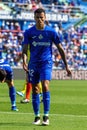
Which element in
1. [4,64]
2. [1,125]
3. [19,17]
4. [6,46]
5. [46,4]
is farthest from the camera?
[46,4]

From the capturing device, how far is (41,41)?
33.9 feet

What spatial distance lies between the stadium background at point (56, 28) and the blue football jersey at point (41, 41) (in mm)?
23380

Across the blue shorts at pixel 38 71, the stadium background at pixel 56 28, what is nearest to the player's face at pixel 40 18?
the blue shorts at pixel 38 71

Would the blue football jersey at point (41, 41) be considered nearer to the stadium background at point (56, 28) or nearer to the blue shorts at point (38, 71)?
the blue shorts at point (38, 71)

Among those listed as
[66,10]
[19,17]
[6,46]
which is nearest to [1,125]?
[6,46]

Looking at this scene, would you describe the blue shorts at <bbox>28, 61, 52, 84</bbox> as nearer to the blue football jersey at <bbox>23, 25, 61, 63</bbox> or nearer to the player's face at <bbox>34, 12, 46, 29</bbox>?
the blue football jersey at <bbox>23, 25, 61, 63</bbox>

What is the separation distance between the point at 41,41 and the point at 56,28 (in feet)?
95.9

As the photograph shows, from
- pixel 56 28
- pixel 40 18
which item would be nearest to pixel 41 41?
pixel 40 18

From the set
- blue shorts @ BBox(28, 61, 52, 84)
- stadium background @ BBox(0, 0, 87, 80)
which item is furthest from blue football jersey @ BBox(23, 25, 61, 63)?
stadium background @ BBox(0, 0, 87, 80)

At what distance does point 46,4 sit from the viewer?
1660 inches

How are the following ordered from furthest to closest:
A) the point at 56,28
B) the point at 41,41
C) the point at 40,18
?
the point at 56,28 → the point at 41,41 → the point at 40,18

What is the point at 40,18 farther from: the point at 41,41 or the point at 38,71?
the point at 38,71

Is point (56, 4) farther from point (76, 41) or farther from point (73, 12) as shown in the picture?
point (76, 41)

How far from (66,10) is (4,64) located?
95.8 ft
